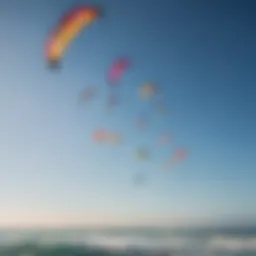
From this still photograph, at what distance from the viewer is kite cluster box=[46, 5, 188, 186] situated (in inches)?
66.1

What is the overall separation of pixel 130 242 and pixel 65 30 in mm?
648

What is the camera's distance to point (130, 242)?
1647mm

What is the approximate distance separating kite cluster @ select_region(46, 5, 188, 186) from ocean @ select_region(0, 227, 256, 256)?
0.24 metres

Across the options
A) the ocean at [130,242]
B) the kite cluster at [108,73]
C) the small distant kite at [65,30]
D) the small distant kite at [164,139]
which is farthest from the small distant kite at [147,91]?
the ocean at [130,242]

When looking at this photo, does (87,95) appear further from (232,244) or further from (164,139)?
(232,244)

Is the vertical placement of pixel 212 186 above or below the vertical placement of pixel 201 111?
below

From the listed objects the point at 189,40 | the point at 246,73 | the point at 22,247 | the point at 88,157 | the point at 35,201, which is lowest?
the point at 22,247

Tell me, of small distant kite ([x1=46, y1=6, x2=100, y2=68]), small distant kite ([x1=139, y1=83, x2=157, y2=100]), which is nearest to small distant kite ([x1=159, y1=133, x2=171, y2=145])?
small distant kite ([x1=139, y1=83, x2=157, y2=100])

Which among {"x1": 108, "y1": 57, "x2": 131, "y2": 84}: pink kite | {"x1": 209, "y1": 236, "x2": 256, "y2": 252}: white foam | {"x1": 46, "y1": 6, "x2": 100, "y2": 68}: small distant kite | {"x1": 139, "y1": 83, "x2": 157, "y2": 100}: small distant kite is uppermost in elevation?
{"x1": 46, "y1": 6, "x2": 100, "y2": 68}: small distant kite

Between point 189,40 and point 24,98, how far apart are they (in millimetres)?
523

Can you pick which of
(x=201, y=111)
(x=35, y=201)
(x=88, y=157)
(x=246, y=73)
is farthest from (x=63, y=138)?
(x=246, y=73)

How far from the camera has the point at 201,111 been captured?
1.70 meters

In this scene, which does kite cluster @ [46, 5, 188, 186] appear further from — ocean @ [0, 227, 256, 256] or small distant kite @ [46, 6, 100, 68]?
ocean @ [0, 227, 256, 256]

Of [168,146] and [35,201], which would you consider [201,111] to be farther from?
[35,201]
